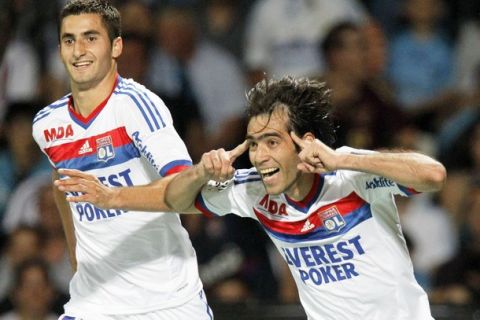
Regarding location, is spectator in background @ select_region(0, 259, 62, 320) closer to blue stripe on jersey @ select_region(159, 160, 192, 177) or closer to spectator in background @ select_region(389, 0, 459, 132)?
spectator in background @ select_region(389, 0, 459, 132)

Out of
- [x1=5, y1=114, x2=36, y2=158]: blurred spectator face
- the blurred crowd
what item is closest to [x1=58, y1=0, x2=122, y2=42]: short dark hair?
the blurred crowd

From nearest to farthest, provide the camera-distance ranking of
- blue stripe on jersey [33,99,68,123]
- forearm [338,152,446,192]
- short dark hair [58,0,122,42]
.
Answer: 1. forearm [338,152,446,192]
2. short dark hair [58,0,122,42]
3. blue stripe on jersey [33,99,68,123]

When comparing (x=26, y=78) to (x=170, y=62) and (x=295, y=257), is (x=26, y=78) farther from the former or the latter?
(x=295, y=257)

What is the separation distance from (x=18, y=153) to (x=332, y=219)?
14.3 feet

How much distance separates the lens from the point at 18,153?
8.14 meters

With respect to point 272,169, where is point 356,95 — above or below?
below

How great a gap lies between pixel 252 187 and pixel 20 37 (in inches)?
171

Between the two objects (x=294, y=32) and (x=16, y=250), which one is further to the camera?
(x=294, y=32)

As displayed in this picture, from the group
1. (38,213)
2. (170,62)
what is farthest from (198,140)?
(38,213)

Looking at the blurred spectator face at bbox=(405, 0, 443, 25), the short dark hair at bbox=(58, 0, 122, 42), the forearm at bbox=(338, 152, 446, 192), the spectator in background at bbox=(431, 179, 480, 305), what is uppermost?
the short dark hair at bbox=(58, 0, 122, 42)

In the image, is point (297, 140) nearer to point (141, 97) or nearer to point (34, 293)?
point (141, 97)

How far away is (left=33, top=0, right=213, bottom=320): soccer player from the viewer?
14.9 ft

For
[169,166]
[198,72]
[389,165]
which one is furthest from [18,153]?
[389,165]

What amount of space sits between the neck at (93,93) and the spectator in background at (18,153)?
3.38 metres
